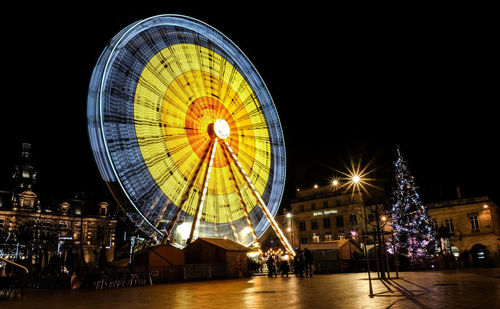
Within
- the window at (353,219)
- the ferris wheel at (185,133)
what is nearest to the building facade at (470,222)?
the window at (353,219)

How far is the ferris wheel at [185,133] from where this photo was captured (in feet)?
71.0

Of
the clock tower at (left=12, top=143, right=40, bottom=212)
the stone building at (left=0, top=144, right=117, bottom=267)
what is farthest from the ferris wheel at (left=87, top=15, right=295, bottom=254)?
the clock tower at (left=12, top=143, right=40, bottom=212)

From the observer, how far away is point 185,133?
27.2 m

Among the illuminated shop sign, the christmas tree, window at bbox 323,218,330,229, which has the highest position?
the illuminated shop sign

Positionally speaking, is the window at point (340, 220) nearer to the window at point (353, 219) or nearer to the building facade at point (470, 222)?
the window at point (353, 219)

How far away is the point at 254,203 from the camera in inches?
1232

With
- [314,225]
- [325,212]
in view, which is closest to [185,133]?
[325,212]

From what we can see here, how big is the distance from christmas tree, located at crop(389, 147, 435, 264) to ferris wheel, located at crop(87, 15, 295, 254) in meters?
12.6

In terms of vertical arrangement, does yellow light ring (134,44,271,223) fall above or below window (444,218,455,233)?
above

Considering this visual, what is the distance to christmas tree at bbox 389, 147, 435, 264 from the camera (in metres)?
36.0

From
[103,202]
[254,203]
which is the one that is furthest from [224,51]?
[103,202]

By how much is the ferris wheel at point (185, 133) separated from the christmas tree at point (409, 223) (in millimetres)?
12612

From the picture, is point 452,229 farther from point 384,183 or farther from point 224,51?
point 224,51

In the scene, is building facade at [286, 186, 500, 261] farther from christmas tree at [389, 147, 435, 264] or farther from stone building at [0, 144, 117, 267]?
stone building at [0, 144, 117, 267]
